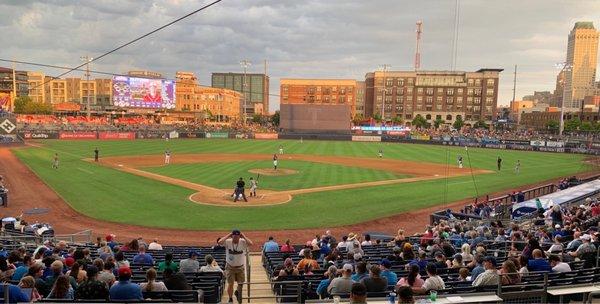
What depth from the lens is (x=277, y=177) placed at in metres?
34.4

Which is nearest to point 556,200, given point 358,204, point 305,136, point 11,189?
point 358,204

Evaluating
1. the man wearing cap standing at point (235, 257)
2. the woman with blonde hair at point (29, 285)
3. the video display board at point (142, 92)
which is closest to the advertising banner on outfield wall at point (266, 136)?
the video display board at point (142, 92)

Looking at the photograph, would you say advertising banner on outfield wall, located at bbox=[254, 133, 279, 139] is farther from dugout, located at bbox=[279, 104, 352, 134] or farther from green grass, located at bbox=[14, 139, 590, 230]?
green grass, located at bbox=[14, 139, 590, 230]

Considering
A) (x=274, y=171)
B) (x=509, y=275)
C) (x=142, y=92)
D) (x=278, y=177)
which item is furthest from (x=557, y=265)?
(x=142, y=92)

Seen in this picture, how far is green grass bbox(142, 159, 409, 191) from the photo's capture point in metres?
31.7

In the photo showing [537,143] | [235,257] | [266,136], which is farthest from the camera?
[266,136]

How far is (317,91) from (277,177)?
104 metres

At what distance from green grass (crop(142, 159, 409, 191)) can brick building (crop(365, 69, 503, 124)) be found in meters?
101

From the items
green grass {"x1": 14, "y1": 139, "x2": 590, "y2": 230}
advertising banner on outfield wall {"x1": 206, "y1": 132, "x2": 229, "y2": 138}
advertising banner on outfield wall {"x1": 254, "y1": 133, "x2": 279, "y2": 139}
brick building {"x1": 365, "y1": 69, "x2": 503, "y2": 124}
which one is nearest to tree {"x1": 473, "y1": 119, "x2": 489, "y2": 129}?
brick building {"x1": 365, "y1": 69, "x2": 503, "y2": 124}

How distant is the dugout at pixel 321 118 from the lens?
3836 inches

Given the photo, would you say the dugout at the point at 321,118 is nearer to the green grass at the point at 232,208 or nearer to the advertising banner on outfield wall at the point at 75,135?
the advertising banner on outfield wall at the point at 75,135

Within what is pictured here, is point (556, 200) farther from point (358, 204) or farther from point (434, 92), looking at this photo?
point (434, 92)

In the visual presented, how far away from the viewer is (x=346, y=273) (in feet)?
23.4

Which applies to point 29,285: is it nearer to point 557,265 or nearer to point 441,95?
point 557,265
